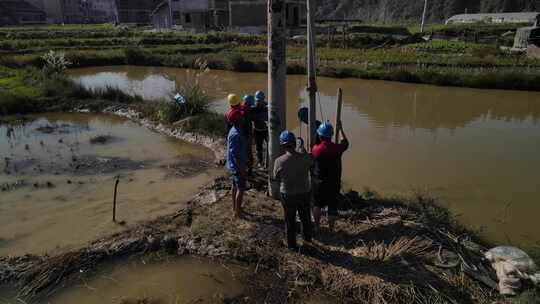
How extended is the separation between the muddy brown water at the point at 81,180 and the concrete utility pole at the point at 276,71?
2165mm

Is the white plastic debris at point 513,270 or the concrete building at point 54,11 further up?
the concrete building at point 54,11

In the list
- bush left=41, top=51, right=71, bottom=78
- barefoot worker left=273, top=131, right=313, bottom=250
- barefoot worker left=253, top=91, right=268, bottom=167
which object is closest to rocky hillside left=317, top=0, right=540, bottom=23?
bush left=41, top=51, right=71, bottom=78

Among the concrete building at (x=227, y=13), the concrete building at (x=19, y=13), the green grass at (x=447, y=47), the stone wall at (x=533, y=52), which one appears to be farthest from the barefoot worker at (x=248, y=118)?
the concrete building at (x=19, y=13)

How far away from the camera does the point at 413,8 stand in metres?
A: 84.4

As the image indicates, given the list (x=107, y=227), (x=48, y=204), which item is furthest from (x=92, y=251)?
(x=48, y=204)

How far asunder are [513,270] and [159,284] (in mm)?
3851

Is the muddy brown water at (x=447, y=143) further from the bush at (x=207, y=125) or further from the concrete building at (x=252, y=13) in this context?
the concrete building at (x=252, y=13)

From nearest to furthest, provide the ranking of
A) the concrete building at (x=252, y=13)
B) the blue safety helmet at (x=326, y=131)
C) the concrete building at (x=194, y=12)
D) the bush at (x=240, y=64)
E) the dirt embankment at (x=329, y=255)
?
the dirt embankment at (x=329, y=255)
the blue safety helmet at (x=326, y=131)
the bush at (x=240, y=64)
the concrete building at (x=252, y=13)
the concrete building at (x=194, y=12)

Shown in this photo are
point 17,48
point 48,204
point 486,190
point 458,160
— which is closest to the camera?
point 48,204

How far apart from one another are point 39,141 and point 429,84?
53.2ft

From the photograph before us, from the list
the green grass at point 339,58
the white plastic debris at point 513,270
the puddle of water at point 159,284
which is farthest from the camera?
the green grass at point 339,58

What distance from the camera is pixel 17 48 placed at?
29.4m

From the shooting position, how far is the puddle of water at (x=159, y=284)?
4.41 m

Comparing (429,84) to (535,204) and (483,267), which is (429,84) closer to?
(535,204)
